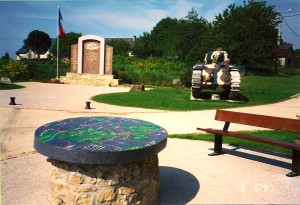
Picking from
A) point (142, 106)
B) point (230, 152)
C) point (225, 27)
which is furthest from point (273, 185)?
point (225, 27)

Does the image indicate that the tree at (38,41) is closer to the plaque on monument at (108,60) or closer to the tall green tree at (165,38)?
the tall green tree at (165,38)

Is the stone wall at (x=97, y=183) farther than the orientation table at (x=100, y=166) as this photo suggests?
Yes

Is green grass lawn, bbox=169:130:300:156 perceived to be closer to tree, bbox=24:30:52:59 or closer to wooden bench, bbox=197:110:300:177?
wooden bench, bbox=197:110:300:177

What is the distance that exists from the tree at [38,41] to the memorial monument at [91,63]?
51071 mm

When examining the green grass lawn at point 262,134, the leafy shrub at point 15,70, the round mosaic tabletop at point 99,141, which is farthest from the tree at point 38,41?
the round mosaic tabletop at point 99,141

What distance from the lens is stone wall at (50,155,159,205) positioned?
3.26m

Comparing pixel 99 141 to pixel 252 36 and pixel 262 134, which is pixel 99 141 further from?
pixel 252 36

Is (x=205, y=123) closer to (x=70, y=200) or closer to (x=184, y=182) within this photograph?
(x=184, y=182)

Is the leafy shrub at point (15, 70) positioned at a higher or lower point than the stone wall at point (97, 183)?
higher

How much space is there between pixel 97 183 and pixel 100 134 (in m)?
0.72

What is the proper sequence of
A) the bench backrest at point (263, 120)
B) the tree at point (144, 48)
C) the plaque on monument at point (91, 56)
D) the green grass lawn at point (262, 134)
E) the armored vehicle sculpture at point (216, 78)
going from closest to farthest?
1. the bench backrest at point (263, 120)
2. the green grass lawn at point (262, 134)
3. the armored vehicle sculpture at point (216, 78)
4. the plaque on monument at point (91, 56)
5. the tree at point (144, 48)

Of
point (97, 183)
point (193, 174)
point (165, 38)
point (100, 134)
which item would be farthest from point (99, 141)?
point (165, 38)

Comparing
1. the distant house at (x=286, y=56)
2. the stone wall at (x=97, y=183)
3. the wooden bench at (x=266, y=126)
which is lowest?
the stone wall at (x=97, y=183)

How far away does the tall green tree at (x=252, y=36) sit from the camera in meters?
33.2
